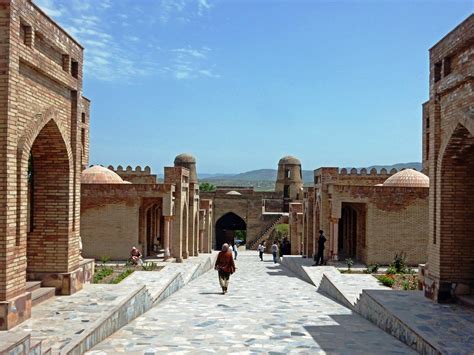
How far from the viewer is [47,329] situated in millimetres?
7926

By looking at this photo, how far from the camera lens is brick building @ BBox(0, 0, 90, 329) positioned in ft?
26.1

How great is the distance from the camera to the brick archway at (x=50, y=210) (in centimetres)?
1084

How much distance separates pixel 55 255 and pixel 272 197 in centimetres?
4263

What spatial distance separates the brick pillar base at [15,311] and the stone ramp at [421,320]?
6.04m

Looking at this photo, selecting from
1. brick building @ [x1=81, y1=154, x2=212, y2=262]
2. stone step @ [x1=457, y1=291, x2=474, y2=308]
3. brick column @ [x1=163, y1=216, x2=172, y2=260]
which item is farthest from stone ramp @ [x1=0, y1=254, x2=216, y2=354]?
brick column @ [x1=163, y1=216, x2=172, y2=260]

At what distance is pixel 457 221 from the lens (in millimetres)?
10633

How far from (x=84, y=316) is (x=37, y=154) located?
380cm

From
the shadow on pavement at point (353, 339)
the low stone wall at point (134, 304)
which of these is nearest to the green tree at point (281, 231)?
the low stone wall at point (134, 304)

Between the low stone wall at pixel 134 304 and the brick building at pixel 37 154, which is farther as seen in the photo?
the brick building at pixel 37 154

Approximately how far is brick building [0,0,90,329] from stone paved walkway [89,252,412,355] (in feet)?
6.19

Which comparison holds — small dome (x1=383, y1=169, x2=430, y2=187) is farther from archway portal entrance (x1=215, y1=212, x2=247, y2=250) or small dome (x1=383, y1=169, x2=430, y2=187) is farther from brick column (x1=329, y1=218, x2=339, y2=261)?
archway portal entrance (x1=215, y1=212, x2=247, y2=250)

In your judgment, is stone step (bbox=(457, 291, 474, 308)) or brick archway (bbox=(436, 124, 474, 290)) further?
brick archway (bbox=(436, 124, 474, 290))

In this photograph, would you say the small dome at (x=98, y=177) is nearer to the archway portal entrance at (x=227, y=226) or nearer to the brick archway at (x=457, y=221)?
the brick archway at (x=457, y=221)

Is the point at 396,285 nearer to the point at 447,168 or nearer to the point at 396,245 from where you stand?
the point at 447,168
